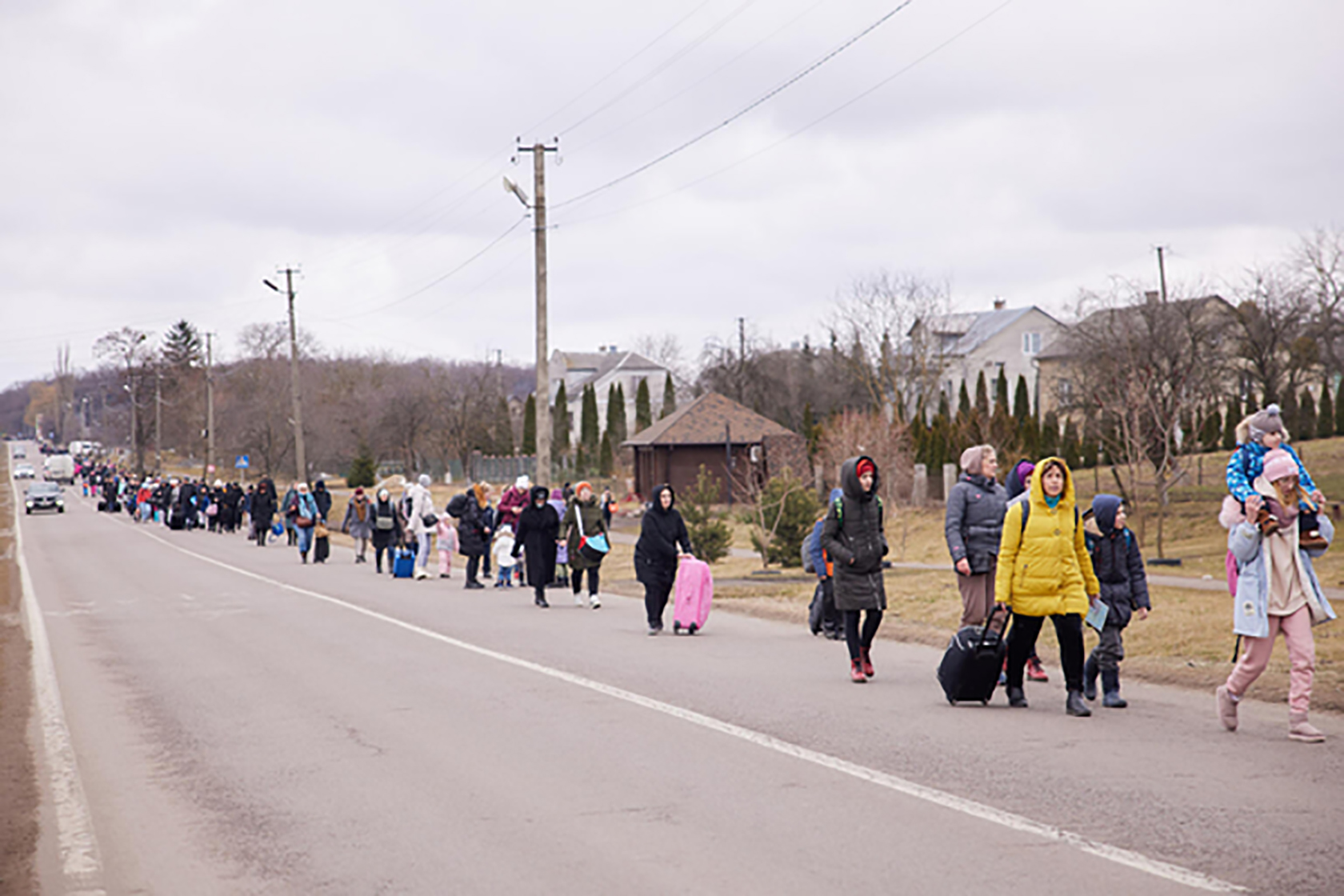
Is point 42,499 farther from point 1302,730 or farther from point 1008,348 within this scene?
point 1302,730

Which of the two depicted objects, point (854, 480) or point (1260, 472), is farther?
Result: point (854, 480)

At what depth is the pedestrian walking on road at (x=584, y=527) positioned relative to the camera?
1858 cm

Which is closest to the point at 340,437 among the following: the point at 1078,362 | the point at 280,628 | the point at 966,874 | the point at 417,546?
the point at 1078,362

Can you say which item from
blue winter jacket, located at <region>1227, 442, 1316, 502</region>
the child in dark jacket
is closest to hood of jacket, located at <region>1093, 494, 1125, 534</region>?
the child in dark jacket

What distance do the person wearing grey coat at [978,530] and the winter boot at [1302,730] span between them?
266 centimetres

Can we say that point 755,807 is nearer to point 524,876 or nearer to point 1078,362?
point 524,876

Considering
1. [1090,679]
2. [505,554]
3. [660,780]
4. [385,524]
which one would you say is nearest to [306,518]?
[385,524]

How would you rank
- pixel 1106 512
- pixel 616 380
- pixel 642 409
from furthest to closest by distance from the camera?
pixel 616 380 < pixel 642 409 < pixel 1106 512

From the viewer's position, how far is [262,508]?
39.7 m

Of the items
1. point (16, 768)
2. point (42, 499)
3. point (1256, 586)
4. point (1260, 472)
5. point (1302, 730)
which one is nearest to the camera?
point (1302, 730)

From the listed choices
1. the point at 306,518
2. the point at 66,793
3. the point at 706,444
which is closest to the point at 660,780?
the point at 66,793

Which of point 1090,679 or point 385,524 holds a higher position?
point 385,524

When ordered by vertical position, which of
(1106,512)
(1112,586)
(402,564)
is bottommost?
(402,564)

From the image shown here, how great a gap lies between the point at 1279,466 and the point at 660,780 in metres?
4.24
